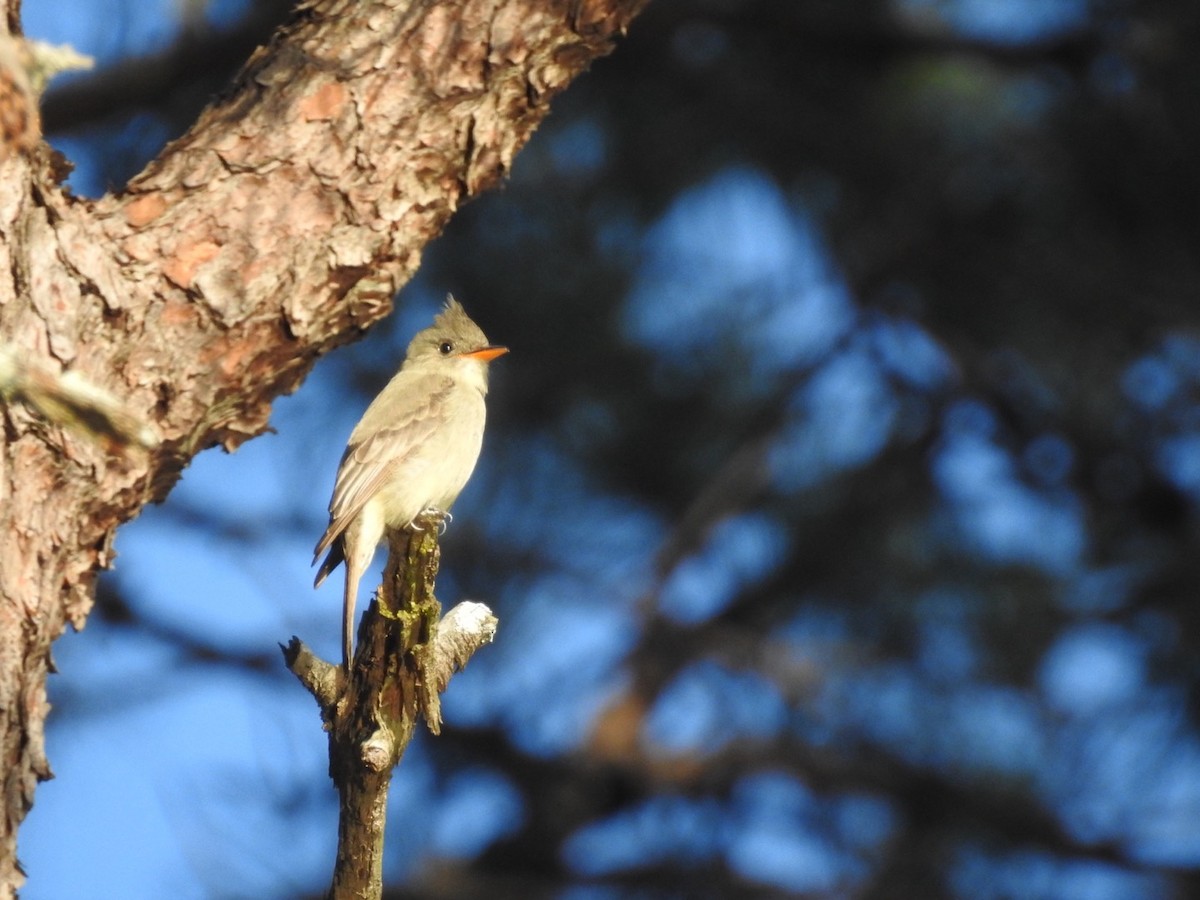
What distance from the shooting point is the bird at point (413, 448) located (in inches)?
214

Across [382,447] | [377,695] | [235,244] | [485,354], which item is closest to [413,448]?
[382,447]

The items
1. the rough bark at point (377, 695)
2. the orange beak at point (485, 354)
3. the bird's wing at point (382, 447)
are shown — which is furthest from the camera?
the orange beak at point (485, 354)

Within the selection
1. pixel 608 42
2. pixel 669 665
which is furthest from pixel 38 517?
pixel 669 665

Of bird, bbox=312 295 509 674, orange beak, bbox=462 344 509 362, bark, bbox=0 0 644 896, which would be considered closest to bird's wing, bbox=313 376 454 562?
bird, bbox=312 295 509 674

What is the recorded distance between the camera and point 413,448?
227 inches

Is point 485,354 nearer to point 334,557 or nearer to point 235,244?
point 334,557

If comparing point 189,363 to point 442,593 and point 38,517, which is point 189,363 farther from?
point 442,593

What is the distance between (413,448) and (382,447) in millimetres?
111

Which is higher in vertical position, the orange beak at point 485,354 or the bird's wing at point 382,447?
the orange beak at point 485,354

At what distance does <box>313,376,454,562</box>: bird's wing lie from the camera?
538 centimetres

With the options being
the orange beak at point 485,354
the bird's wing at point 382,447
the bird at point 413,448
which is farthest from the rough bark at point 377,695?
the orange beak at point 485,354

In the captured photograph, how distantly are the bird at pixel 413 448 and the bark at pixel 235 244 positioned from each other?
1.24m

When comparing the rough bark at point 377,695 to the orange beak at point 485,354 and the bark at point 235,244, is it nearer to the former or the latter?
the bark at point 235,244

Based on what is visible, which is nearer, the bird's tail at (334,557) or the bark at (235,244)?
the bark at (235,244)
